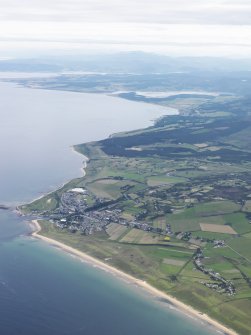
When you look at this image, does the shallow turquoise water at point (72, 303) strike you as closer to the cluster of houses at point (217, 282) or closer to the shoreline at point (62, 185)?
the cluster of houses at point (217, 282)

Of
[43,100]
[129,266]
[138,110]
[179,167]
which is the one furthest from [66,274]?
[43,100]

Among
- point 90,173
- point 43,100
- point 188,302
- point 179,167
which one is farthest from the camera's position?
point 43,100

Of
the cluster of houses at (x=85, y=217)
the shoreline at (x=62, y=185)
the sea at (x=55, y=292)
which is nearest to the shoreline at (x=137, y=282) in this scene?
the sea at (x=55, y=292)

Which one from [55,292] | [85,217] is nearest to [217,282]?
[55,292]

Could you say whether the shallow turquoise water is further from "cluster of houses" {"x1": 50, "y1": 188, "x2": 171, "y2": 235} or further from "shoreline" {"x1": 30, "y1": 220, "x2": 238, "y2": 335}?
"cluster of houses" {"x1": 50, "y1": 188, "x2": 171, "y2": 235}

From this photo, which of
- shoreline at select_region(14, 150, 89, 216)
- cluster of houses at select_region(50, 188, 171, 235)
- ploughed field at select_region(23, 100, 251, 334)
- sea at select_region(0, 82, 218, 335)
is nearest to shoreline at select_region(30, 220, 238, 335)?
sea at select_region(0, 82, 218, 335)

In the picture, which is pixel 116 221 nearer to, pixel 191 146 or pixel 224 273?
pixel 224 273
